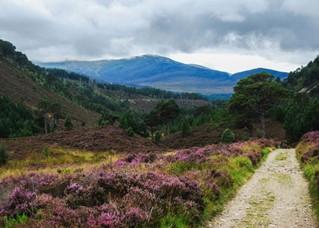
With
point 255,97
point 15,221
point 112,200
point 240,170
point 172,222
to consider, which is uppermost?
point 255,97

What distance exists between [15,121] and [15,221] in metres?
122

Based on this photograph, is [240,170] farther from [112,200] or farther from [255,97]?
[255,97]

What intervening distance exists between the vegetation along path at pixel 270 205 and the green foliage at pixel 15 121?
83541 millimetres

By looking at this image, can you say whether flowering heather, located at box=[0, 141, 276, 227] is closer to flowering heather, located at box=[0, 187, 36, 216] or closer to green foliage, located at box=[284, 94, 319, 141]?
flowering heather, located at box=[0, 187, 36, 216]

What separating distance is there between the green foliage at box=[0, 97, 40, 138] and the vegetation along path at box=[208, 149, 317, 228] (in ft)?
274

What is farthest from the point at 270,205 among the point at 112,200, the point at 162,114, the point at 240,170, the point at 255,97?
the point at 162,114

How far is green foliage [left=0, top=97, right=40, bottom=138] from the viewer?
A: 98.3 meters

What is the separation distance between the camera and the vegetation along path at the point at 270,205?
10578 millimetres

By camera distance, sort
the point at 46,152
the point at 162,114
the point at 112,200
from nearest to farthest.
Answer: the point at 112,200, the point at 46,152, the point at 162,114

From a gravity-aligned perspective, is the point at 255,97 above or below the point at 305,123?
above

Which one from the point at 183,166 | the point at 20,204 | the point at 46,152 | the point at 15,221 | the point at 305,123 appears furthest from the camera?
the point at 305,123

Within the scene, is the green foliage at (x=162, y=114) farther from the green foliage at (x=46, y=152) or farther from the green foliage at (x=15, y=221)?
the green foliage at (x=15, y=221)

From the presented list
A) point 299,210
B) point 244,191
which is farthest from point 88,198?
point 244,191

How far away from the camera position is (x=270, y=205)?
41.5ft
